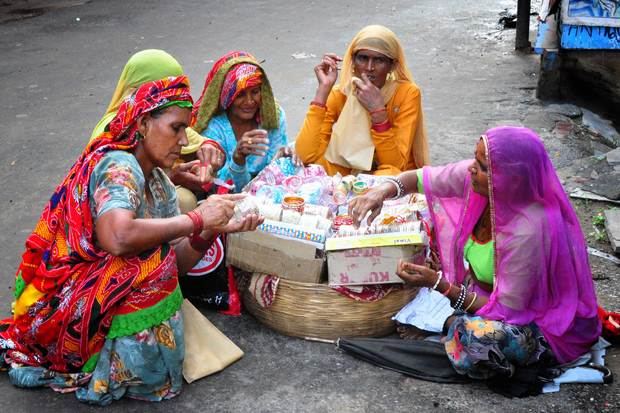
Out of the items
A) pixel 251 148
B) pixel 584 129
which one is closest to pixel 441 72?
pixel 584 129

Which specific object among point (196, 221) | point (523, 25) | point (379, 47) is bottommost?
point (523, 25)

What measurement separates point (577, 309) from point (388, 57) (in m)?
1.80

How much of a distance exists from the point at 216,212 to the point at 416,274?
83 cm

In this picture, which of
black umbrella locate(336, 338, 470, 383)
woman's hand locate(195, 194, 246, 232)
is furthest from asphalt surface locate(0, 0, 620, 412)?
woman's hand locate(195, 194, 246, 232)

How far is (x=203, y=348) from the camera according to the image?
3.34m

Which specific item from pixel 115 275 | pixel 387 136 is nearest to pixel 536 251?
pixel 387 136

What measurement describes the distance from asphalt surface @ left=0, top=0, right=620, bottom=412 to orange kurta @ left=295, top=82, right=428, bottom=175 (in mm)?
1132

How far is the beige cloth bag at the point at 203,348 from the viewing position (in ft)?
10.7

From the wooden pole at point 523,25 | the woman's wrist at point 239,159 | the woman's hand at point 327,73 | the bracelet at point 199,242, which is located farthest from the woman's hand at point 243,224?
the wooden pole at point 523,25

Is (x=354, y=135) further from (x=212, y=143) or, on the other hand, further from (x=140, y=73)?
(x=140, y=73)

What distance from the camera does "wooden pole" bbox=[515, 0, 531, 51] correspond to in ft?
28.0

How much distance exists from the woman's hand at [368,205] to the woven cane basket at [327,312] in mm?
332

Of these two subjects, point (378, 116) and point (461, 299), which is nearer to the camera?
point (461, 299)

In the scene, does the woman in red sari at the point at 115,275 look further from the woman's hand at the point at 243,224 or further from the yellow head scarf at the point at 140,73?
the yellow head scarf at the point at 140,73
